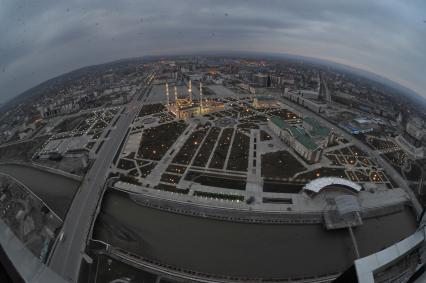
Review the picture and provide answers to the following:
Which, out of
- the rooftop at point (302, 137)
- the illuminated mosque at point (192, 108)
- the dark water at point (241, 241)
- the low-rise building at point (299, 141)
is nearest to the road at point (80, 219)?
the dark water at point (241, 241)

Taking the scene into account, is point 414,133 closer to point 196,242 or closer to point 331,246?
point 331,246

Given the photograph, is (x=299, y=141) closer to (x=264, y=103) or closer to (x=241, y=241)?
(x=241, y=241)

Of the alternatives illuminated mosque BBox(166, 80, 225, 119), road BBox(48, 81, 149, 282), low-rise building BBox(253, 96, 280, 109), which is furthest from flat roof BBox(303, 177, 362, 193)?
low-rise building BBox(253, 96, 280, 109)

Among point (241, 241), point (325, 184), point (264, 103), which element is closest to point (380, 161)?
point (325, 184)

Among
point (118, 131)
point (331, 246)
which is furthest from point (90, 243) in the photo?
point (118, 131)

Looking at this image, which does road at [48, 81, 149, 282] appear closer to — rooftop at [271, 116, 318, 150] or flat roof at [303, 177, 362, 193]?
flat roof at [303, 177, 362, 193]
